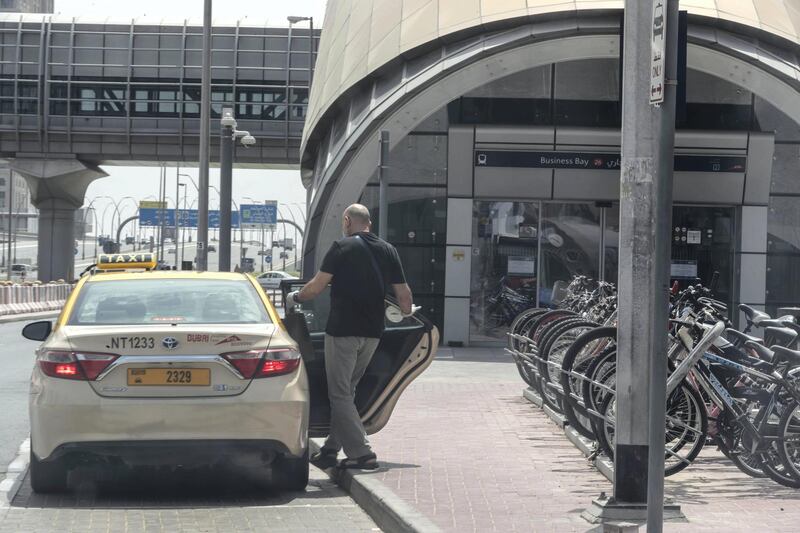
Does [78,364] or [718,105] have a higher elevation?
[718,105]

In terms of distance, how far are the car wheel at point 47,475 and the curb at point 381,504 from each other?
1.82 meters

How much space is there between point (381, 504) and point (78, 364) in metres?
1.98

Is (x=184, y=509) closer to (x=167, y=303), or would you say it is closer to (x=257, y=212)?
(x=167, y=303)

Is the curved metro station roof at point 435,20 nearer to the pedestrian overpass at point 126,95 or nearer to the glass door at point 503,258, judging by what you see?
the glass door at point 503,258

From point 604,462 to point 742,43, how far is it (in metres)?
15.0

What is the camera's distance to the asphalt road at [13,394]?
35.1ft

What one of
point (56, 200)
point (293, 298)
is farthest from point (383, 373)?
point (56, 200)

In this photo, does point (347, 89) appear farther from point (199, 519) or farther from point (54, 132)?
point (54, 132)

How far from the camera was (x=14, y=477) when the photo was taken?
28.8 ft

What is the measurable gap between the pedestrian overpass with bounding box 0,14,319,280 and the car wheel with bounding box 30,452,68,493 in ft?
156

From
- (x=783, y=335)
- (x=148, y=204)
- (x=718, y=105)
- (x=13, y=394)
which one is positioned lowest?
(x=13, y=394)

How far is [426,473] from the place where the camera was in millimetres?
8477

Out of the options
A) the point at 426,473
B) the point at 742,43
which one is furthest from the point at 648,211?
the point at 742,43

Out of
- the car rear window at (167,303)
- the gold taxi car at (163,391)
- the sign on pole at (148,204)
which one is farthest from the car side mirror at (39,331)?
the sign on pole at (148,204)
